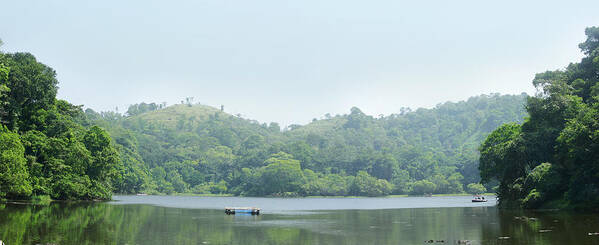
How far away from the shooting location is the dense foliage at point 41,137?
66.2 m

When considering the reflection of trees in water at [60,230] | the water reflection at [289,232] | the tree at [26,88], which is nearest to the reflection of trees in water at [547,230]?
the water reflection at [289,232]

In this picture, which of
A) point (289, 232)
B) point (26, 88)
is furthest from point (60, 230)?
point (26, 88)

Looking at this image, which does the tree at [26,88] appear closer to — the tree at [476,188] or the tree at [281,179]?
the tree at [281,179]

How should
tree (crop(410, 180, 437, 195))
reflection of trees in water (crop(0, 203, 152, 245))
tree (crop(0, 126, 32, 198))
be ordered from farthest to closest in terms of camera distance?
1. tree (crop(410, 180, 437, 195))
2. tree (crop(0, 126, 32, 198))
3. reflection of trees in water (crop(0, 203, 152, 245))

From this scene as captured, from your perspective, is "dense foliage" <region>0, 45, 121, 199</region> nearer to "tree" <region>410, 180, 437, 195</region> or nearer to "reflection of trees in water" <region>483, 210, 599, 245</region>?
"reflection of trees in water" <region>483, 210, 599, 245</region>

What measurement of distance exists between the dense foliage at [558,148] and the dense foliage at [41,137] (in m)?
57.2

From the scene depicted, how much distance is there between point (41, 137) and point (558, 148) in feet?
215

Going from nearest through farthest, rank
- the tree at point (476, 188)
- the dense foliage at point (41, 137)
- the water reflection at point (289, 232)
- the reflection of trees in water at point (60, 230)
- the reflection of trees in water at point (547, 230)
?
the reflection of trees in water at point (547, 230)
the reflection of trees in water at point (60, 230)
the water reflection at point (289, 232)
the dense foliage at point (41, 137)
the tree at point (476, 188)

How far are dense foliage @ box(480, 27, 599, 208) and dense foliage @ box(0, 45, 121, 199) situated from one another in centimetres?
5717

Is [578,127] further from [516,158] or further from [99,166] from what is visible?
[99,166]

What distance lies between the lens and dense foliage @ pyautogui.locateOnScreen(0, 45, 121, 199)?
66.2 m

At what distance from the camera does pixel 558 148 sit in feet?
194

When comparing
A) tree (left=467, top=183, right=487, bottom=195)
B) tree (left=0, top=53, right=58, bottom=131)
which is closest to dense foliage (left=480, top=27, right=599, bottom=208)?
tree (left=0, top=53, right=58, bottom=131)

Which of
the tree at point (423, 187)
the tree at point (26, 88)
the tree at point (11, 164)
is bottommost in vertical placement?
the tree at point (423, 187)
